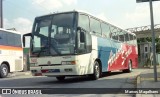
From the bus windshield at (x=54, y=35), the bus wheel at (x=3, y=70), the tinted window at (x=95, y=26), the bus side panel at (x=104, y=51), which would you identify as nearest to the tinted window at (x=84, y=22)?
the bus windshield at (x=54, y=35)

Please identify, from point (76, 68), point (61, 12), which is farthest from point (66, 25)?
point (76, 68)

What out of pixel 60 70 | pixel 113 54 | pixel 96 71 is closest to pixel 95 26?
pixel 96 71

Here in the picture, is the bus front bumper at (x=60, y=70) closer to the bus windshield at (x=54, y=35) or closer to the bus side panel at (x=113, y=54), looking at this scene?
the bus windshield at (x=54, y=35)

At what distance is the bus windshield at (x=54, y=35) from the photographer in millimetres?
13695

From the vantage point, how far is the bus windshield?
13.7m

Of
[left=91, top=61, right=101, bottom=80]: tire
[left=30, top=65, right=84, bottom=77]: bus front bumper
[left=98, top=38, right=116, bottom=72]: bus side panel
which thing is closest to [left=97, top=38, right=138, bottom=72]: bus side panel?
[left=98, top=38, right=116, bottom=72]: bus side panel

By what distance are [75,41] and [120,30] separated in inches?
361

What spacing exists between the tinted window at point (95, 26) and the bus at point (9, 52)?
6515mm

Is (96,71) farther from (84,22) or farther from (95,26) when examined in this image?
(84,22)

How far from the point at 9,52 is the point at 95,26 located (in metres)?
7.16

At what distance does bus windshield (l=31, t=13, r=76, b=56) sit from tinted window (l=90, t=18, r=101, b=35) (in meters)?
2.05

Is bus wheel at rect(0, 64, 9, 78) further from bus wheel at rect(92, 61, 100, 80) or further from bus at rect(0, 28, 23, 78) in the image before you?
bus wheel at rect(92, 61, 100, 80)

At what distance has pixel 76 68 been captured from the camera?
13562 mm

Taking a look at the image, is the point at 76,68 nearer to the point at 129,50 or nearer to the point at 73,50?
the point at 73,50
